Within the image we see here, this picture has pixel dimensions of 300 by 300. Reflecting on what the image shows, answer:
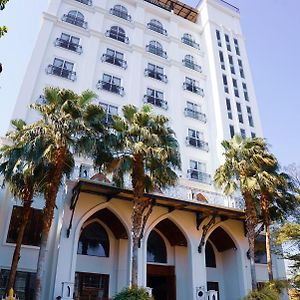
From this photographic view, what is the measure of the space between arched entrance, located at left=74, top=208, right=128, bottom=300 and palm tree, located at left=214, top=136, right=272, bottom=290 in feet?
23.3

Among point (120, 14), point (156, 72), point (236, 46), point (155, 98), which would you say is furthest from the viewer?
point (236, 46)

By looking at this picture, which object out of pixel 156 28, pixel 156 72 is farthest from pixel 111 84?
pixel 156 28

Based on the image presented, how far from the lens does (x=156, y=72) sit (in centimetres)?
3147

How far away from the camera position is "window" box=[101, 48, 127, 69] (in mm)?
29609

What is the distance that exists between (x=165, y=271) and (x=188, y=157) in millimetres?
9064

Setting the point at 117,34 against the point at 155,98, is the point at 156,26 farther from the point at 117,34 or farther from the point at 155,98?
the point at 155,98

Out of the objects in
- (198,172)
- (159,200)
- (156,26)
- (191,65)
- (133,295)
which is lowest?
(133,295)

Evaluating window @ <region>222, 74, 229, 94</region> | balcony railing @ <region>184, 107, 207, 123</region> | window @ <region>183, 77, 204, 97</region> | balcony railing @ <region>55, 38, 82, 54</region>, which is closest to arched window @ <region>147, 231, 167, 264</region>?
balcony railing @ <region>184, 107, 207, 123</region>

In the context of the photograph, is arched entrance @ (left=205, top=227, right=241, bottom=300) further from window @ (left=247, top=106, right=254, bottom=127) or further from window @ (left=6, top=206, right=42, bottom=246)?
window @ (left=247, top=106, right=254, bottom=127)

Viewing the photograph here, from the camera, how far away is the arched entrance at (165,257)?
861 inches

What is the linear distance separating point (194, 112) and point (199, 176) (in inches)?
252

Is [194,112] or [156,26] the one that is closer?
[194,112]

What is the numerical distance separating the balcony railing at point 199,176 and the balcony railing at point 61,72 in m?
11.4

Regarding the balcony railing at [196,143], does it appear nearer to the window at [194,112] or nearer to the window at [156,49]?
the window at [194,112]
